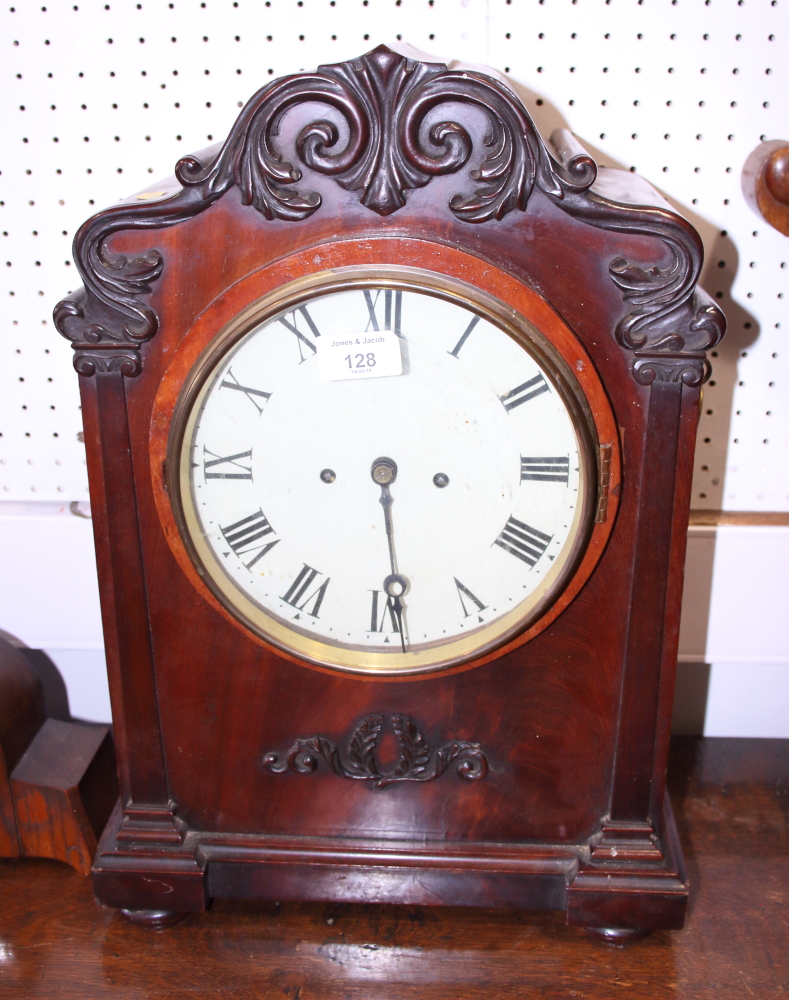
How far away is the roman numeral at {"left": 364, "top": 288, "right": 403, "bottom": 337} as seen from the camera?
83 cm

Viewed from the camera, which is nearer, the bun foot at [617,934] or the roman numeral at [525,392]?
the roman numeral at [525,392]

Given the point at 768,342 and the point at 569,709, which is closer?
the point at 569,709

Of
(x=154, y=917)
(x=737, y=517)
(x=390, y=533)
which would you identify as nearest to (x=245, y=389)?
(x=390, y=533)

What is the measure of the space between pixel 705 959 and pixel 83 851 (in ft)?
2.55

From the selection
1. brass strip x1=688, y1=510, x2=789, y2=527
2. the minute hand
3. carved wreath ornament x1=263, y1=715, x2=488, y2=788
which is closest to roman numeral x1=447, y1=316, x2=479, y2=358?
the minute hand

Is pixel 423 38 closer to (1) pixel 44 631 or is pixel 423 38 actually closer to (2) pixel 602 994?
(1) pixel 44 631

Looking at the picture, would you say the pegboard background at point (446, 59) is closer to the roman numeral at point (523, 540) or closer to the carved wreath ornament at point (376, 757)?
the roman numeral at point (523, 540)

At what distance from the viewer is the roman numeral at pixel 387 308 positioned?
827 mm

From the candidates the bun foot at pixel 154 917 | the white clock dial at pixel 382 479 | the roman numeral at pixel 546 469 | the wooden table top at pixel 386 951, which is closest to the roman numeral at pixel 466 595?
the white clock dial at pixel 382 479

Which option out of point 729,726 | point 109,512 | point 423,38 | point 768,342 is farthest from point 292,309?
point 729,726

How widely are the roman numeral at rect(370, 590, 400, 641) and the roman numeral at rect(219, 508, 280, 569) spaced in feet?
0.40

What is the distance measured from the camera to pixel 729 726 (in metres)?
1.46

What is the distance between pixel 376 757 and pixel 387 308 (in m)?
0.50

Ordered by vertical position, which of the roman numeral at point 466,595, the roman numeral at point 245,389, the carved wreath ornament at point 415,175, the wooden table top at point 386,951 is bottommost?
the wooden table top at point 386,951
